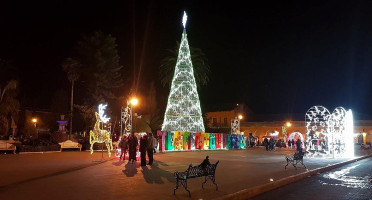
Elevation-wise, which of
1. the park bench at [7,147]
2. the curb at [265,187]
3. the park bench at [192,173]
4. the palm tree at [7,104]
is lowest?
the curb at [265,187]

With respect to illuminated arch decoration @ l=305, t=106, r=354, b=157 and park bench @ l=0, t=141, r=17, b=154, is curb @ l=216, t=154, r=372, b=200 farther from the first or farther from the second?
park bench @ l=0, t=141, r=17, b=154

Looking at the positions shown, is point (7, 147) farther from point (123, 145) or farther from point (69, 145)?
point (123, 145)

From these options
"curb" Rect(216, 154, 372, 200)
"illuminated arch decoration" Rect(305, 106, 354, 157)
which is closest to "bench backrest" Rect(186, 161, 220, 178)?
"curb" Rect(216, 154, 372, 200)

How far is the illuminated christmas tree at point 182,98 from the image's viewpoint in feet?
126

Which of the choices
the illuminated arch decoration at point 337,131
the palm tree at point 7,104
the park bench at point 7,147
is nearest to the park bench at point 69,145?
the park bench at point 7,147

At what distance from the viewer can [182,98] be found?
3844cm

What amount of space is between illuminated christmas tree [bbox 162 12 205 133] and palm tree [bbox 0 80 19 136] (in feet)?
50.5

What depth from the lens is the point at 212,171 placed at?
11.9 meters

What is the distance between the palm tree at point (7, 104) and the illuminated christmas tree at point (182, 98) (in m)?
15.4

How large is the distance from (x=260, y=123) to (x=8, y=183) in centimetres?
6526

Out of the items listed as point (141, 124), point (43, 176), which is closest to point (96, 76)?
point (141, 124)

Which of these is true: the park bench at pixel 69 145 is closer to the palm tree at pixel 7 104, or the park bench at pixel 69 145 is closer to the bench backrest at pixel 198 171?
the palm tree at pixel 7 104

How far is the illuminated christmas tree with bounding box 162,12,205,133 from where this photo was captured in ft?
126

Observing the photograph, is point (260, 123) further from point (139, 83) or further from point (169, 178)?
point (169, 178)
